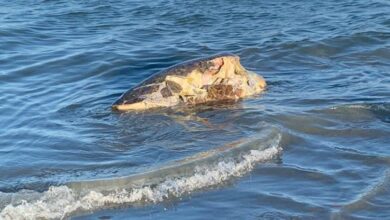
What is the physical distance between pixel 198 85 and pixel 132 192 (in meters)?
3.27

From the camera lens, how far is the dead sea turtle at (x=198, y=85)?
9.24m

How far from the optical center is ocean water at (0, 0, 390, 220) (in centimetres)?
617

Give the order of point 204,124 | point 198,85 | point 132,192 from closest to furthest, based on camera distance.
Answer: point 132,192 < point 204,124 < point 198,85

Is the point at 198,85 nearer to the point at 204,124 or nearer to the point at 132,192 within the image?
the point at 204,124

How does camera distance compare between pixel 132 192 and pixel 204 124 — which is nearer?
pixel 132 192

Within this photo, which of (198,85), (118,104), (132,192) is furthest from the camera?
(198,85)

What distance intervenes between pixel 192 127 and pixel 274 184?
6.44ft

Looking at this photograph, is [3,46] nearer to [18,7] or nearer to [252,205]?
[18,7]

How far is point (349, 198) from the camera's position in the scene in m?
6.04

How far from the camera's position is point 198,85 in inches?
371

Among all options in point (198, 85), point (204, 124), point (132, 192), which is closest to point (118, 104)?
point (198, 85)

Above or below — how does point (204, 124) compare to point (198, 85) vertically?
below

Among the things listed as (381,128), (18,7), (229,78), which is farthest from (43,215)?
(18,7)

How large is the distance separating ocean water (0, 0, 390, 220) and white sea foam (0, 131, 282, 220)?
13mm
